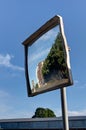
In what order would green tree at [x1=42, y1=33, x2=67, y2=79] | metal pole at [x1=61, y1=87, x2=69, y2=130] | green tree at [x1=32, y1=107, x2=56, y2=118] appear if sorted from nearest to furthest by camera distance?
metal pole at [x1=61, y1=87, x2=69, y2=130] < green tree at [x1=42, y1=33, x2=67, y2=79] < green tree at [x1=32, y1=107, x2=56, y2=118]

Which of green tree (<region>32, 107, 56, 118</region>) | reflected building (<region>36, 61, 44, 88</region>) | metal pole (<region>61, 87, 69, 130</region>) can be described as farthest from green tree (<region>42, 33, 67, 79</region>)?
green tree (<region>32, 107, 56, 118</region>)

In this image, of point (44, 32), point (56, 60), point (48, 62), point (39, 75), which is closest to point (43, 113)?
point (39, 75)

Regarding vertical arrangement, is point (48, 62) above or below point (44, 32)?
below

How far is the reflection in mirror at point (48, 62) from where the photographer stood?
A: 14719 mm

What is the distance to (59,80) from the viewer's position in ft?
49.6

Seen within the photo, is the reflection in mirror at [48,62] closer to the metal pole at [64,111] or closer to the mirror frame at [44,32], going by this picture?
the mirror frame at [44,32]

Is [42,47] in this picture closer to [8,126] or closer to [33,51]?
[33,51]

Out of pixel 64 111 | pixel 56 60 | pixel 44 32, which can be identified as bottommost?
pixel 64 111

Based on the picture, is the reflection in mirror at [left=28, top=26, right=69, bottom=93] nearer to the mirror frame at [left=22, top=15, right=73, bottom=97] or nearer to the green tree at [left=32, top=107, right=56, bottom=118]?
the mirror frame at [left=22, top=15, right=73, bottom=97]

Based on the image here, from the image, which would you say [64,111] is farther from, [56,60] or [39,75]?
[39,75]

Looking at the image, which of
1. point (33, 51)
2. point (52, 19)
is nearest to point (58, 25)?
point (52, 19)

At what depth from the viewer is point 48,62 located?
1641 cm

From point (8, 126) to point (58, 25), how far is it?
252 feet

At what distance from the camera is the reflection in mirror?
14719 mm
